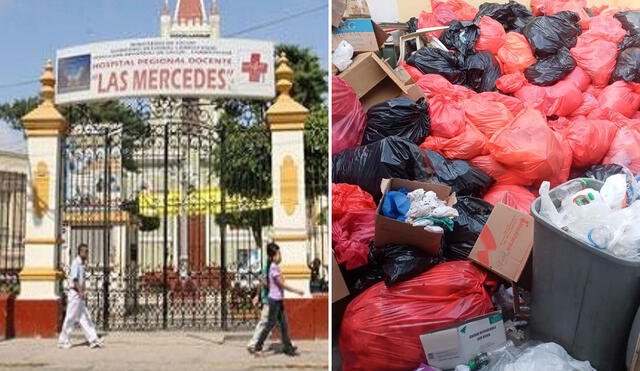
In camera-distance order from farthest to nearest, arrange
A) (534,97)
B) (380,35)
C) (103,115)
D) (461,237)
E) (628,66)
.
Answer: (628,66), (534,97), (380,35), (103,115), (461,237)

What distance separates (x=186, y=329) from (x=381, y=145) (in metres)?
1.27

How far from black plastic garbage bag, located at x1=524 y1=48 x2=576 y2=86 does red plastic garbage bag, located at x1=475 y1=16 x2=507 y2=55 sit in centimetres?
22

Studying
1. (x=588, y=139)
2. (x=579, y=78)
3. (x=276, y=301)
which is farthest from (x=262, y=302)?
(x=579, y=78)

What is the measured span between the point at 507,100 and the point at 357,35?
85cm

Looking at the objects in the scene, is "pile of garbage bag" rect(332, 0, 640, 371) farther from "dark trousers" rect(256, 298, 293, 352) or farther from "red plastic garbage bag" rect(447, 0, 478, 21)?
"dark trousers" rect(256, 298, 293, 352)

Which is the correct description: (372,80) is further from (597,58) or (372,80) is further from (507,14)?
(597,58)

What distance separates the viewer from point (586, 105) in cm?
356

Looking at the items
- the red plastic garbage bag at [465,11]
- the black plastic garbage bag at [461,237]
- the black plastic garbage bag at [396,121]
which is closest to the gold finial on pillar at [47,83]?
the black plastic garbage bag at [396,121]

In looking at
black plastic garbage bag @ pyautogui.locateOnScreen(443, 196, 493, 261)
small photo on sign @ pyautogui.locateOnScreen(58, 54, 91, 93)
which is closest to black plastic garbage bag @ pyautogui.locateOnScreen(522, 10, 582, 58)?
black plastic garbage bag @ pyautogui.locateOnScreen(443, 196, 493, 261)

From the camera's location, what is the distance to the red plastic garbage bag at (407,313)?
276 cm

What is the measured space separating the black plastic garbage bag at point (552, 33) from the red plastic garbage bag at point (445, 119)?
0.71 m

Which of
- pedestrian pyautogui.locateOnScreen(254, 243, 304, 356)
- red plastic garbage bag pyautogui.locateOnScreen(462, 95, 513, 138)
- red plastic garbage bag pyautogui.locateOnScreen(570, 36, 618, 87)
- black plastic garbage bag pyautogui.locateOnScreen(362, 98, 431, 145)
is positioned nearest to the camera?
pedestrian pyautogui.locateOnScreen(254, 243, 304, 356)

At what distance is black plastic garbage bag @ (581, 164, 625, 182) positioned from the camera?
325 cm

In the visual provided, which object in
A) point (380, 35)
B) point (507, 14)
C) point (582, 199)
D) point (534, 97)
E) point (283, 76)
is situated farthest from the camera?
point (507, 14)
